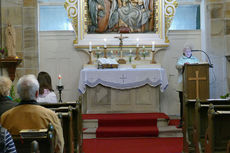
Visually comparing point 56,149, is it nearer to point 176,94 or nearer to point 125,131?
point 125,131

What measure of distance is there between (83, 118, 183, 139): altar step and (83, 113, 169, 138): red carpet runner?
3.9 inches

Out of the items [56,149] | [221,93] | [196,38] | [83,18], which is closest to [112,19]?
[83,18]

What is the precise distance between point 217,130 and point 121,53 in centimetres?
681

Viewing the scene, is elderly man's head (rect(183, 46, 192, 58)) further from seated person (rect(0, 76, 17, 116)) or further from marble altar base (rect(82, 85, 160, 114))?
seated person (rect(0, 76, 17, 116))

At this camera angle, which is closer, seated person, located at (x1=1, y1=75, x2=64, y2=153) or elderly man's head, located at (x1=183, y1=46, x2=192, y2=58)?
seated person, located at (x1=1, y1=75, x2=64, y2=153)

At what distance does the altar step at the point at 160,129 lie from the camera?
816 centimetres

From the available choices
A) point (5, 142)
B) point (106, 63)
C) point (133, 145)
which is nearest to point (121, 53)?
point (106, 63)

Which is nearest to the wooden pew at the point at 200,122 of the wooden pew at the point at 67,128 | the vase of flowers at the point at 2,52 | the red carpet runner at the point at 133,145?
the red carpet runner at the point at 133,145

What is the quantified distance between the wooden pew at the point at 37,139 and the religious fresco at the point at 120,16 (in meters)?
8.22

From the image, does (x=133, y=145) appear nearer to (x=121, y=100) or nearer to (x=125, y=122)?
(x=125, y=122)

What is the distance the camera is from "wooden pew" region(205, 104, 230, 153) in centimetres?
421

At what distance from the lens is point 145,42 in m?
11.0

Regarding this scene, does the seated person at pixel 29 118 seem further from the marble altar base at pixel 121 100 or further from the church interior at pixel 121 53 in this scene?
the marble altar base at pixel 121 100

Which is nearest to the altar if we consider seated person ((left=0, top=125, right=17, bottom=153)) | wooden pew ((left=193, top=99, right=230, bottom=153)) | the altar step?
the altar step
